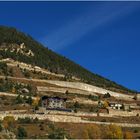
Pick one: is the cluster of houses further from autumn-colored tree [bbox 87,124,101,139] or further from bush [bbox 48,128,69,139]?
bush [bbox 48,128,69,139]

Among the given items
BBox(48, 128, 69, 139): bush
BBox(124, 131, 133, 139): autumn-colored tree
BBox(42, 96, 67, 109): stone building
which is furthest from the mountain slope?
BBox(48, 128, 69, 139): bush

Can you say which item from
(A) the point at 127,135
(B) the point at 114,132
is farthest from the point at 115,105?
(A) the point at 127,135

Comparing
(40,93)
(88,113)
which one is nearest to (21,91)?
(40,93)

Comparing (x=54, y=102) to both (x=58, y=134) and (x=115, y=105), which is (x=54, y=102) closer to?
(x=115, y=105)

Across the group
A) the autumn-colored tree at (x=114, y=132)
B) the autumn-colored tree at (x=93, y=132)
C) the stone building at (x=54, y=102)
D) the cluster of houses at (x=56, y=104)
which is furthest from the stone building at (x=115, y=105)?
the autumn-colored tree at (x=93, y=132)

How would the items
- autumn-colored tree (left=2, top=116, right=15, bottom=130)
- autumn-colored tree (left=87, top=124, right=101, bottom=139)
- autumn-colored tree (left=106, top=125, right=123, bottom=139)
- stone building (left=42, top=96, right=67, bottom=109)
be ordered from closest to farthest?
autumn-colored tree (left=87, top=124, right=101, bottom=139)
autumn-colored tree (left=2, top=116, right=15, bottom=130)
autumn-colored tree (left=106, top=125, right=123, bottom=139)
stone building (left=42, top=96, right=67, bottom=109)

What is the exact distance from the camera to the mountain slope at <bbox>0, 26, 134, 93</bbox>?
152375 mm

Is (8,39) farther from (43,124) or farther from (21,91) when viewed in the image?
(43,124)

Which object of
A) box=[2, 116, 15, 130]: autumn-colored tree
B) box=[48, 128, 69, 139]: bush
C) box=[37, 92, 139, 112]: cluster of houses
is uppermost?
box=[37, 92, 139, 112]: cluster of houses

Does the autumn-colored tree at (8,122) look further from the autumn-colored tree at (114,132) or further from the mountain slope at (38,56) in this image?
the mountain slope at (38,56)

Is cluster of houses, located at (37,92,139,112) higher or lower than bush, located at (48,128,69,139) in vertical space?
higher

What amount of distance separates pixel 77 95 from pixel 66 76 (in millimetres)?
24227

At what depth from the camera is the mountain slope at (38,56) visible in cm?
15238

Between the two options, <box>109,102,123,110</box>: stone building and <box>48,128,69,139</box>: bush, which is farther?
<box>109,102,123,110</box>: stone building
